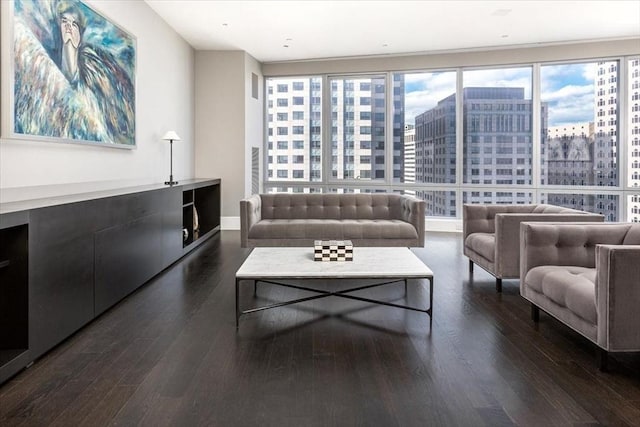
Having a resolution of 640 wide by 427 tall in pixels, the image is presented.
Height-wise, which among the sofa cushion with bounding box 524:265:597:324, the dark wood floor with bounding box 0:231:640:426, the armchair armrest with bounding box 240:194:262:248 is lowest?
the dark wood floor with bounding box 0:231:640:426

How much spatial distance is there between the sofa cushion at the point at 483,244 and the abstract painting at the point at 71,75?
337 cm

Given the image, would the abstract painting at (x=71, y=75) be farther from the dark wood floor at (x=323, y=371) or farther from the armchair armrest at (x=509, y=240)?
the armchair armrest at (x=509, y=240)

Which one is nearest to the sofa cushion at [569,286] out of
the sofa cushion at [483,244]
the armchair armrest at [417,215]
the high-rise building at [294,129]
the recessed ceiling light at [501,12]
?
the sofa cushion at [483,244]

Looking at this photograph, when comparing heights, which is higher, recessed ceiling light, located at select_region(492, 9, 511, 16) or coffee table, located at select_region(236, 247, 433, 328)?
recessed ceiling light, located at select_region(492, 9, 511, 16)

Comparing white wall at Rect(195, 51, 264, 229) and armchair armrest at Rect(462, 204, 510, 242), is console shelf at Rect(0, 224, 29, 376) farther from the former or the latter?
white wall at Rect(195, 51, 264, 229)

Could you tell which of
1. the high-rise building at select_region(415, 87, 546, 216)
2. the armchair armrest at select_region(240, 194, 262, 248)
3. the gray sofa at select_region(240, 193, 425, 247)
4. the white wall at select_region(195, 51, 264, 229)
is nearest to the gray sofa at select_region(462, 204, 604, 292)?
the gray sofa at select_region(240, 193, 425, 247)

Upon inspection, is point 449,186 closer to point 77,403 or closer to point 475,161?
point 475,161

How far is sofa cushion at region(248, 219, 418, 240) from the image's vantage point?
17.2 ft

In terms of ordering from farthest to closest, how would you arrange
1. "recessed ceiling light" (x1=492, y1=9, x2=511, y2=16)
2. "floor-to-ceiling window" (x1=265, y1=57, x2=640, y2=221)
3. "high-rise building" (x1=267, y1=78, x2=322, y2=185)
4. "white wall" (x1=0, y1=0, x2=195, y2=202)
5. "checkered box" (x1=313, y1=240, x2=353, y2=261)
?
"high-rise building" (x1=267, y1=78, x2=322, y2=185) → "floor-to-ceiling window" (x1=265, y1=57, x2=640, y2=221) → "recessed ceiling light" (x1=492, y1=9, x2=511, y2=16) → "checkered box" (x1=313, y1=240, x2=353, y2=261) → "white wall" (x1=0, y1=0, x2=195, y2=202)

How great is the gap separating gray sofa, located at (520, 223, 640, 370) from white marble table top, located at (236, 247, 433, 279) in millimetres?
689

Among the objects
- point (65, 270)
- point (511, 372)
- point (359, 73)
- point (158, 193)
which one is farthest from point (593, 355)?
point (359, 73)

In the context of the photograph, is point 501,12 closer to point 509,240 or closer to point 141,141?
point 509,240

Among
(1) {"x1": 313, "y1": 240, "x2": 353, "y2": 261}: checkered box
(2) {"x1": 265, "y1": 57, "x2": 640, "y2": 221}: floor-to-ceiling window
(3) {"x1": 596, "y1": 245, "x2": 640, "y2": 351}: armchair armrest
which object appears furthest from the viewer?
(2) {"x1": 265, "y1": 57, "x2": 640, "y2": 221}: floor-to-ceiling window

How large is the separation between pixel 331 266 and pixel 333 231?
70.2 inches
